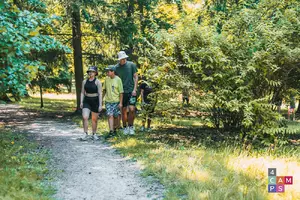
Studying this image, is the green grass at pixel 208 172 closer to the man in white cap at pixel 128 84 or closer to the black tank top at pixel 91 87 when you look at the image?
the man in white cap at pixel 128 84

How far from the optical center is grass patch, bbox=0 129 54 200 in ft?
15.1

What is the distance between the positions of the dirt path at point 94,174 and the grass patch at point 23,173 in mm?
244

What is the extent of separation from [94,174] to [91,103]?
11.1ft

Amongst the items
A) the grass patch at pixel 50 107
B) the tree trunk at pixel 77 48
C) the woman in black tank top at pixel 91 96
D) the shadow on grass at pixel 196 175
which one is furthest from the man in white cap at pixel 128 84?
the grass patch at pixel 50 107

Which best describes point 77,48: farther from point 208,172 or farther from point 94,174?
point 208,172

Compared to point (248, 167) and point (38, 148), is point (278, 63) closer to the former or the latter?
point (248, 167)

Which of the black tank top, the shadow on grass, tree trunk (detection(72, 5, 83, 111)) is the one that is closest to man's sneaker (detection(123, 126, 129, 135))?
the black tank top

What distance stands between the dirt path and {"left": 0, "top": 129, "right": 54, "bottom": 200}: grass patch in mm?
244

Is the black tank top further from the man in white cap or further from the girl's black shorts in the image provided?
the man in white cap

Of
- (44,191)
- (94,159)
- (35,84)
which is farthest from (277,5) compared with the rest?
(35,84)

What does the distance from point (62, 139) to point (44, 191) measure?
14.8ft

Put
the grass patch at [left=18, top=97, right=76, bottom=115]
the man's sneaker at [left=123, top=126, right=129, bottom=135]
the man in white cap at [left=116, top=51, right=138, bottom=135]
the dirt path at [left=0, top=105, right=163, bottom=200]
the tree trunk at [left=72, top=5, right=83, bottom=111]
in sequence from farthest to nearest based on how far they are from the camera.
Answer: the grass patch at [left=18, top=97, right=76, bottom=115], the tree trunk at [left=72, top=5, right=83, bottom=111], the man's sneaker at [left=123, top=126, right=129, bottom=135], the man in white cap at [left=116, top=51, right=138, bottom=135], the dirt path at [left=0, top=105, right=163, bottom=200]

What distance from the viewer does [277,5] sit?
10219 mm

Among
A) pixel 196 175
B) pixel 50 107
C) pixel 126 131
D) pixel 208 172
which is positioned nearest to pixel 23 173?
pixel 196 175
